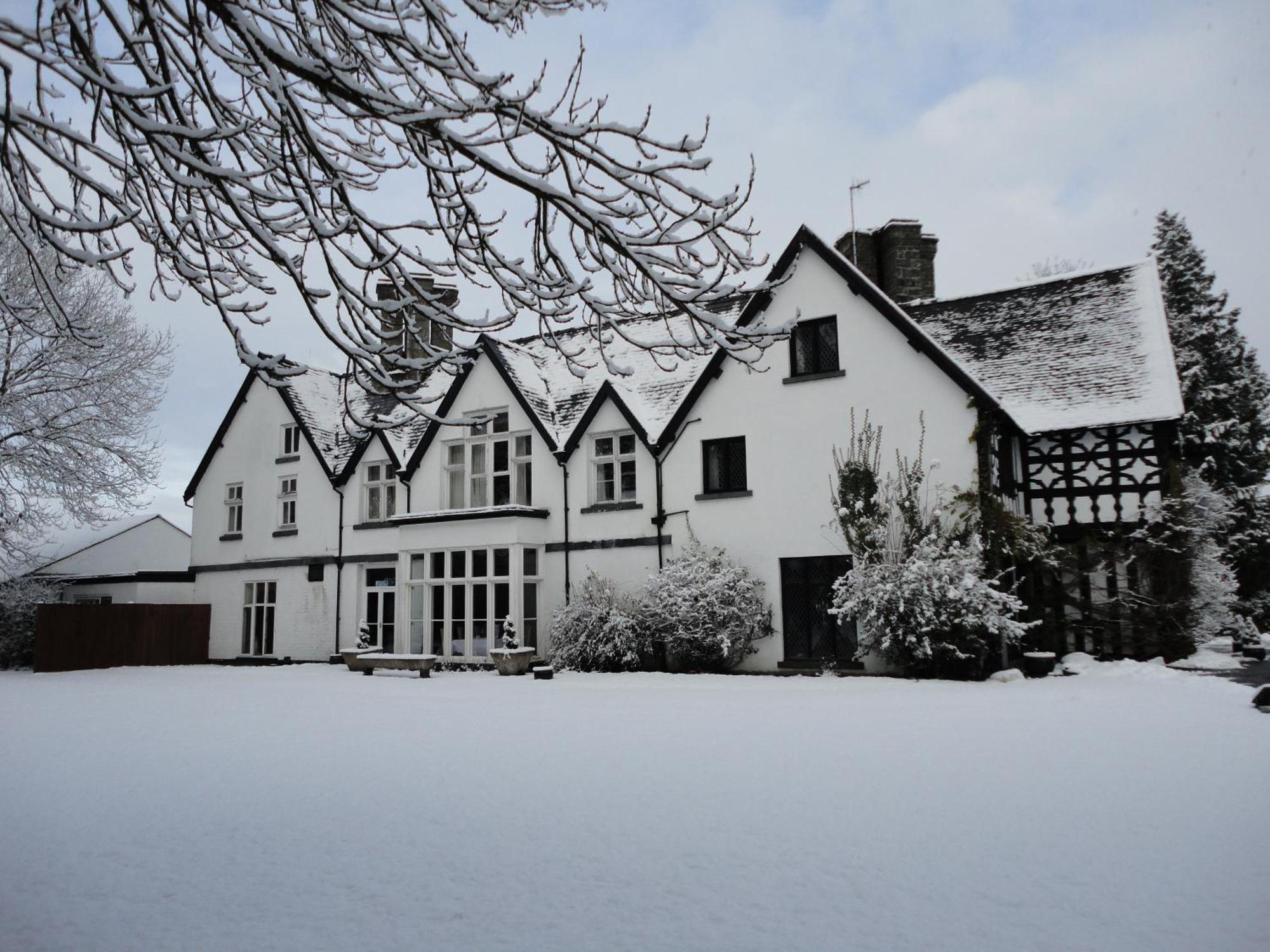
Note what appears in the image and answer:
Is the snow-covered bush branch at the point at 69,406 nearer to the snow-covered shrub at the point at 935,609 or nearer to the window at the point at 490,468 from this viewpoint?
the window at the point at 490,468

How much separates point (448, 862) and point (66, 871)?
219 cm

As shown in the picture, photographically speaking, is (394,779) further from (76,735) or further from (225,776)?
(76,735)

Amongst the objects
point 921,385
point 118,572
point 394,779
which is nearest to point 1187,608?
point 921,385

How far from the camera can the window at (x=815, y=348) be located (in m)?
18.4

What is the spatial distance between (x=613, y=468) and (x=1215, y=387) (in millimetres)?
22250

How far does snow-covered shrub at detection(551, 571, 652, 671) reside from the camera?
1830cm

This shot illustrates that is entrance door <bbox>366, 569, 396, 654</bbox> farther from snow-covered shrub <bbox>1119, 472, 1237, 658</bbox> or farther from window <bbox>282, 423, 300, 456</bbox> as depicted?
snow-covered shrub <bbox>1119, 472, 1237, 658</bbox>

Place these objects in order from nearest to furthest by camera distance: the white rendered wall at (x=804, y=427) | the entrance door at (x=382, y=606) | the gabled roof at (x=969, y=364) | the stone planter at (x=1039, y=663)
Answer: the stone planter at (x=1039, y=663)
the gabled roof at (x=969, y=364)
the white rendered wall at (x=804, y=427)
the entrance door at (x=382, y=606)

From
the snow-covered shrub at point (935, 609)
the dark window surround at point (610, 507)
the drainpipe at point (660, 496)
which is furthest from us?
the dark window surround at point (610, 507)

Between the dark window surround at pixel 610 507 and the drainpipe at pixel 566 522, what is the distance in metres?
0.36

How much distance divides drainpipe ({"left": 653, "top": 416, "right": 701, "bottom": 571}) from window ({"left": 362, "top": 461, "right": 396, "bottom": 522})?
26.7 ft

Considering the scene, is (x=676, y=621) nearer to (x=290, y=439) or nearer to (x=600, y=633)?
(x=600, y=633)

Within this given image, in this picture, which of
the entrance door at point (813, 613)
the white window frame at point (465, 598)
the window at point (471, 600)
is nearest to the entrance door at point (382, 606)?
the white window frame at point (465, 598)

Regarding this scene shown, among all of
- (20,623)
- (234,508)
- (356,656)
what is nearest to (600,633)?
(356,656)
